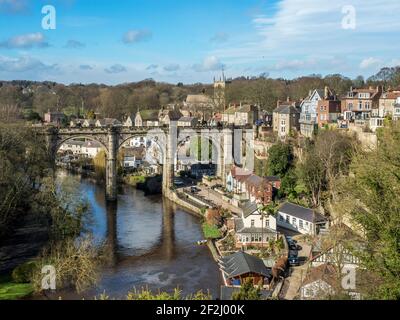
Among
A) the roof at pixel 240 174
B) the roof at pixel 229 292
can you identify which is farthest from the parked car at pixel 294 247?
the roof at pixel 240 174

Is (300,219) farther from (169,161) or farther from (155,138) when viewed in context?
(155,138)

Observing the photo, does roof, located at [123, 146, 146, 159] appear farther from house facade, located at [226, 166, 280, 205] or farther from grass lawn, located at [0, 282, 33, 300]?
grass lawn, located at [0, 282, 33, 300]

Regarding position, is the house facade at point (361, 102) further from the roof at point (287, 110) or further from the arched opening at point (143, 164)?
the arched opening at point (143, 164)

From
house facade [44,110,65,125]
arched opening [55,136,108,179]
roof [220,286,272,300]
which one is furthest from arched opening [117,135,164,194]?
roof [220,286,272,300]

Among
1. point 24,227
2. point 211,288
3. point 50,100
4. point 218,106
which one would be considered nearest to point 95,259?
point 211,288

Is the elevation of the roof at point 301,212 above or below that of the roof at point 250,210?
below

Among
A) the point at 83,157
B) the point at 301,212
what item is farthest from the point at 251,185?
the point at 83,157
